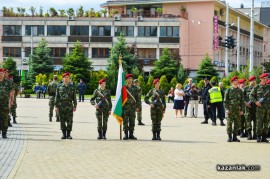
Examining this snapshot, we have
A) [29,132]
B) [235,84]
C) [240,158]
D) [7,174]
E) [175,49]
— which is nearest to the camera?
[7,174]

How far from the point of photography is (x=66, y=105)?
1803 cm

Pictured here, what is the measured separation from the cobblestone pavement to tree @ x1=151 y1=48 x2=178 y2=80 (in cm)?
5371

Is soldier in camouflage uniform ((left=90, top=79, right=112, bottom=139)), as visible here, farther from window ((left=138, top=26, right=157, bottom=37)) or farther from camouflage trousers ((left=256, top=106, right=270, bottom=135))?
window ((left=138, top=26, right=157, bottom=37))

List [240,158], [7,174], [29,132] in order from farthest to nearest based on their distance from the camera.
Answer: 1. [29,132]
2. [240,158]
3. [7,174]

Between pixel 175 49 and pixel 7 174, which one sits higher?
pixel 175 49

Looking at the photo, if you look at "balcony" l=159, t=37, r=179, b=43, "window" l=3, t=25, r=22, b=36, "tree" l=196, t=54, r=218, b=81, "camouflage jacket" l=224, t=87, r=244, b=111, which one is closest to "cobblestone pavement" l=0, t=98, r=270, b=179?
"camouflage jacket" l=224, t=87, r=244, b=111

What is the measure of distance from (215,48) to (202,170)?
244 feet

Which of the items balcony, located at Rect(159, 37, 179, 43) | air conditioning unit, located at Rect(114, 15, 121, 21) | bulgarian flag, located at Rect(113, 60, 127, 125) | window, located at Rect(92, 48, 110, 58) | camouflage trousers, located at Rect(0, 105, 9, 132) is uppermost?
air conditioning unit, located at Rect(114, 15, 121, 21)

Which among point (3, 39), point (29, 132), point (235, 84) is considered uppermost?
point (3, 39)

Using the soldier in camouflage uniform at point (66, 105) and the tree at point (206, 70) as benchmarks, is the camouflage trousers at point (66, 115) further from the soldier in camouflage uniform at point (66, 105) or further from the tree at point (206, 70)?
the tree at point (206, 70)

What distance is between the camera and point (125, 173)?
37.6 feet

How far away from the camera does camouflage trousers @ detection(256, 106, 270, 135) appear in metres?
17.5

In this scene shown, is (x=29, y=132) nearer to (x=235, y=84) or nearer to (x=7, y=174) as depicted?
(x=235, y=84)

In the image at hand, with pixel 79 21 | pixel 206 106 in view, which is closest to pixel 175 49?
pixel 79 21
